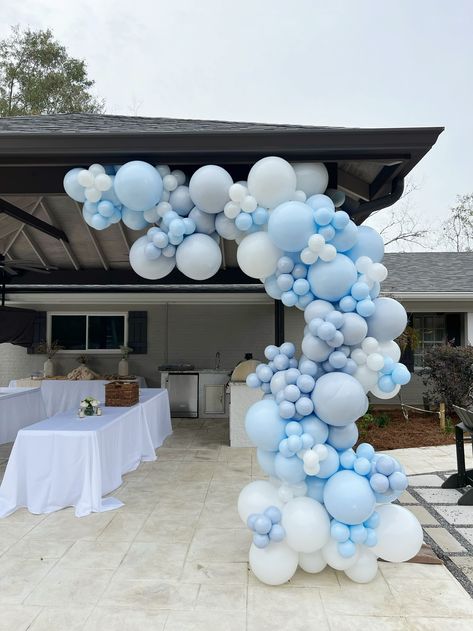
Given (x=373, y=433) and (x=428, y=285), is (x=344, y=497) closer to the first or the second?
(x=373, y=433)

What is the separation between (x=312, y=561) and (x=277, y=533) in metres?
0.35

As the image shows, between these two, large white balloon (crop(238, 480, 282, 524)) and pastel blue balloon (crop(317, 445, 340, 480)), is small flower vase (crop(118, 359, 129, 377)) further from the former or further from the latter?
pastel blue balloon (crop(317, 445, 340, 480))

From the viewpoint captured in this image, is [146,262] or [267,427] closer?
[267,427]

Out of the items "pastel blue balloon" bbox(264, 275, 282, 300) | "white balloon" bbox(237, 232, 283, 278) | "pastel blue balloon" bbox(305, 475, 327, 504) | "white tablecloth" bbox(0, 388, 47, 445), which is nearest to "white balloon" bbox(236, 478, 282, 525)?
"pastel blue balloon" bbox(305, 475, 327, 504)

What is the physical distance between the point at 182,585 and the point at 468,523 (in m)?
2.69

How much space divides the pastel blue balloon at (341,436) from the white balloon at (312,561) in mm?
701

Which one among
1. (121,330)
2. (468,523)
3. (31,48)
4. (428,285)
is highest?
(31,48)

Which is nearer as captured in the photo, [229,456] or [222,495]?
[222,495]

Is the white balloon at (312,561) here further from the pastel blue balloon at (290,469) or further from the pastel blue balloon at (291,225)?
the pastel blue balloon at (291,225)

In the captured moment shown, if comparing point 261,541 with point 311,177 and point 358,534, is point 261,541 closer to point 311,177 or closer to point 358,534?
point 358,534

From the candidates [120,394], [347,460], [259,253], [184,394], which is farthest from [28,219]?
[184,394]

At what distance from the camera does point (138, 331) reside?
10.2m

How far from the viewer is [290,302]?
316 centimetres

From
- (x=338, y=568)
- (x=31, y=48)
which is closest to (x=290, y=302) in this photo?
(x=338, y=568)
